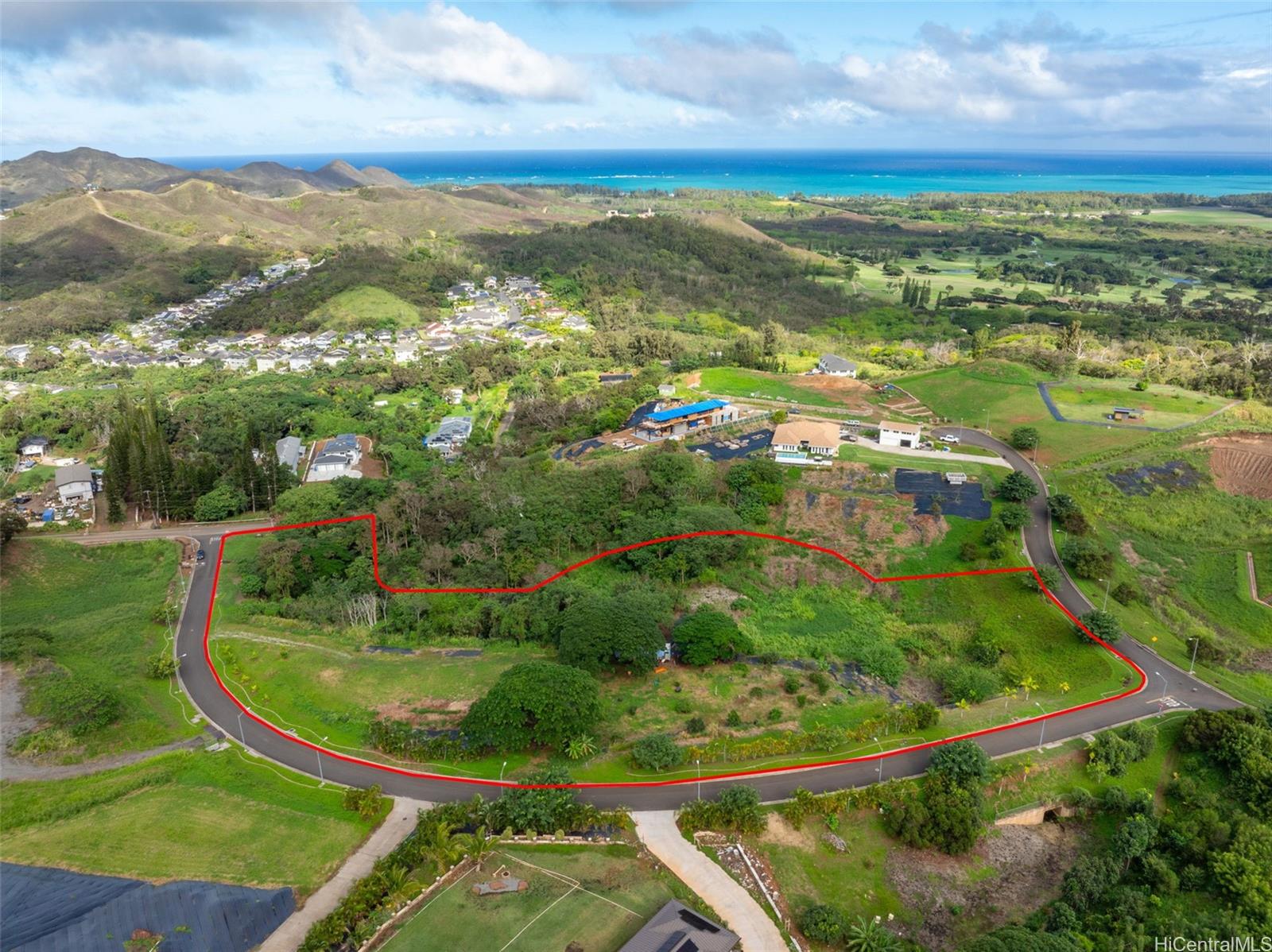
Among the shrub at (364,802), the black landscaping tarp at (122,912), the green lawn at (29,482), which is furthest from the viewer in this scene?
the green lawn at (29,482)

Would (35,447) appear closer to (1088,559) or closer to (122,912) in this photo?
(122,912)

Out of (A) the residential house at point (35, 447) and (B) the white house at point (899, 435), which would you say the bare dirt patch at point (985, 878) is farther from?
(A) the residential house at point (35, 447)

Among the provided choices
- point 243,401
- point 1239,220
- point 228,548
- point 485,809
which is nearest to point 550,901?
point 485,809

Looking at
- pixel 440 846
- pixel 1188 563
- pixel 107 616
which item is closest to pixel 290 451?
pixel 107 616

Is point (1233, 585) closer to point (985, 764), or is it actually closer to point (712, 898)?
point (985, 764)

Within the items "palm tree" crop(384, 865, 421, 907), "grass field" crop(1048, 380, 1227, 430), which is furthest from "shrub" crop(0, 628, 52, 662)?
"grass field" crop(1048, 380, 1227, 430)

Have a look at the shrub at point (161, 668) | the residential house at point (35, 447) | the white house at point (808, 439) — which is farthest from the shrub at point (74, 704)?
the residential house at point (35, 447)

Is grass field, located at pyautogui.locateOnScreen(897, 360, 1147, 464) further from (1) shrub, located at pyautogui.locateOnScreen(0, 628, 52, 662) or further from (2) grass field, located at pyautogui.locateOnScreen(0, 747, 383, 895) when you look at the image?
(1) shrub, located at pyautogui.locateOnScreen(0, 628, 52, 662)
